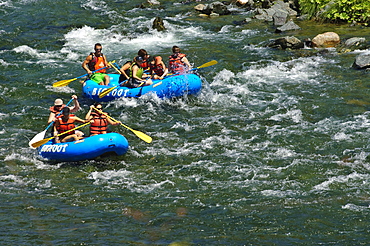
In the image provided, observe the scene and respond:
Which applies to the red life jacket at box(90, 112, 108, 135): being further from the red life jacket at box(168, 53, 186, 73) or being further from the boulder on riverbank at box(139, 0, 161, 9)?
the boulder on riverbank at box(139, 0, 161, 9)

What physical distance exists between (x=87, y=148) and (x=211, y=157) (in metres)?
2.30

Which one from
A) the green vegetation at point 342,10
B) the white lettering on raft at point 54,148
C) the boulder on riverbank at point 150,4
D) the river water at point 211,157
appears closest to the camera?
the river water at point 211,157

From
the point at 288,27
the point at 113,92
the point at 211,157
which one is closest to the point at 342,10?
the point at 288,27

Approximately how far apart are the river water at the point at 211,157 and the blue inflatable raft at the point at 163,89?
19cm

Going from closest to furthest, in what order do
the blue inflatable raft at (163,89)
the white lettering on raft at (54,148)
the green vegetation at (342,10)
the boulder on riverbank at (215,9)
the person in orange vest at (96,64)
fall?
the white lettering on raft at (54,148) → the blue inflatable raft at (163,89) → the person in orange vest at (96,64) → the green vegetation at (342,10) → the boulder on riverbank at (215,9)

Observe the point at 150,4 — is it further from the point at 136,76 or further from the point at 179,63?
the point at 136,76

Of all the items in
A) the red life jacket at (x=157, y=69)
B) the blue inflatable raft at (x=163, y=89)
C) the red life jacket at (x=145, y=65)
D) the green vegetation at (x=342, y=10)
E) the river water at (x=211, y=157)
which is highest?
the green vegetation at (x=342, y=10)

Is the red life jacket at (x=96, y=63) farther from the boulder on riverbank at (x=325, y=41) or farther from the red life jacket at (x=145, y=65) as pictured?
the boulder on riverbank at (x=325, y=41)

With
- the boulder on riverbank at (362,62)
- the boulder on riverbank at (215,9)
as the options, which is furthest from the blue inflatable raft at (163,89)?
the boulder on riverbank at (215,9)

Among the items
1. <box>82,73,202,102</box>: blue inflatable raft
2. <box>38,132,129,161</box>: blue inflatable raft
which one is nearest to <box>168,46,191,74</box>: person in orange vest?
<box>82,73,202,102</box>: blue inflatable raft

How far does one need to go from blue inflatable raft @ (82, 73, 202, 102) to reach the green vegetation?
24.1 feet

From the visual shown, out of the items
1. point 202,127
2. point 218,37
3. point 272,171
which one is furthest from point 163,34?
point 272,171

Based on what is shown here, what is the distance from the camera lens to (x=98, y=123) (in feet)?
32.3

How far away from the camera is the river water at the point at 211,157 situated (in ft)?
22.7
